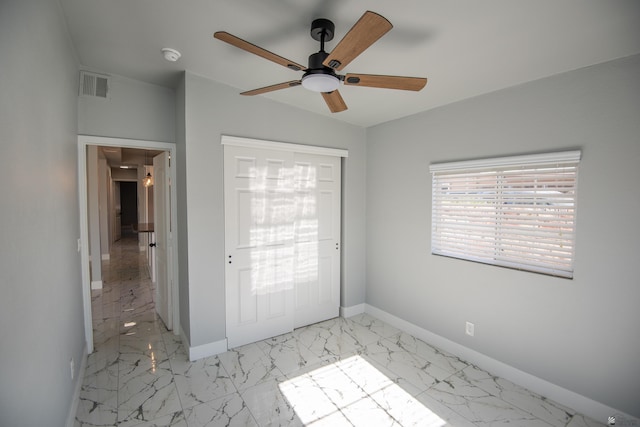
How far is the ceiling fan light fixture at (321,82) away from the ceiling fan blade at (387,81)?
8 centimetres

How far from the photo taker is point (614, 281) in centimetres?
207

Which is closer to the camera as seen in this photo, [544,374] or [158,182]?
[544,374]

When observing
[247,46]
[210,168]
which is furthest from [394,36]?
[210,168]

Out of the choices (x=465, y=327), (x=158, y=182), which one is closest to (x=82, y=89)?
(x=158, y=182)

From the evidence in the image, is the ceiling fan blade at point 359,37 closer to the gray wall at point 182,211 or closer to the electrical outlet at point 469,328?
the gray wall at point 182,211

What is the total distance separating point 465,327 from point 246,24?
3.22 metres

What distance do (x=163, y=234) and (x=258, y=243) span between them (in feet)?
4.10

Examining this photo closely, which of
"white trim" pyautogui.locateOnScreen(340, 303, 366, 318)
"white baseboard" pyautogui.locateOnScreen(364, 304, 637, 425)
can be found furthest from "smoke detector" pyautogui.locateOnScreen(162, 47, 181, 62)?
"white baseboard" pyautogui.locateOnScreen(364, 304, 637, 425)

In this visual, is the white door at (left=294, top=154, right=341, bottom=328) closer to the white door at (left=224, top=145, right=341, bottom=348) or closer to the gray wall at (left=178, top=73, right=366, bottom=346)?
the white door at (left=224, top=145, right=341, bottom=348)

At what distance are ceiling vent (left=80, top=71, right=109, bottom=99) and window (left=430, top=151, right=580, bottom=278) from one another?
336 cm

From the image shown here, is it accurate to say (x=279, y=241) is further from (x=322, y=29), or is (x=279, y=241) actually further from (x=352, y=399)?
(x=322, y=29)

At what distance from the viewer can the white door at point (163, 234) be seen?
3365mm

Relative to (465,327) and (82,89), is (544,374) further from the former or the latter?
(82,89)

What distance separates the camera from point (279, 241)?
3.38 meters
